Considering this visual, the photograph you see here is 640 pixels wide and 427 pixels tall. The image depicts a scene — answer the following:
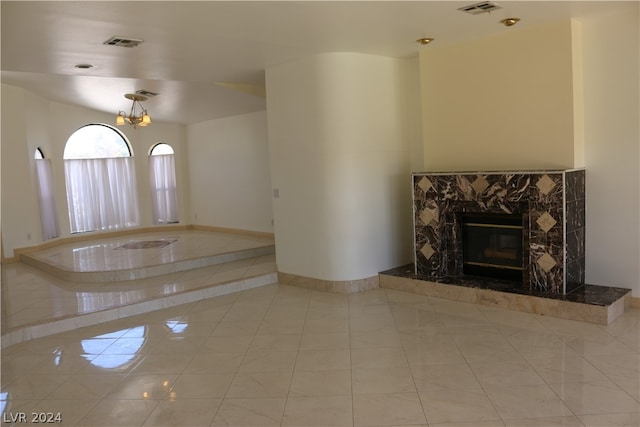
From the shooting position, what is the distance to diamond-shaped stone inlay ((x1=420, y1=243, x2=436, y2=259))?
5.52m

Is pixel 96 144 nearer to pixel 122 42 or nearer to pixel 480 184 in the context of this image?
pixel 122 42

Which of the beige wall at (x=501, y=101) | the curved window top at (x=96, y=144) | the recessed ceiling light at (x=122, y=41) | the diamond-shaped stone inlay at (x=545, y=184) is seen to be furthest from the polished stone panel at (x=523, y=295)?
the curved window top at (x=96, y=144)

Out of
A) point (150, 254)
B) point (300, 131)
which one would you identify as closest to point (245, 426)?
point (300, 131)

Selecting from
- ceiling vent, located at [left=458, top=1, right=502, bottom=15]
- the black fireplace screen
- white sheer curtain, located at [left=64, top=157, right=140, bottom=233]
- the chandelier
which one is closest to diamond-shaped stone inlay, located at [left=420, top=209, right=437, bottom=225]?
the black fireplace screen

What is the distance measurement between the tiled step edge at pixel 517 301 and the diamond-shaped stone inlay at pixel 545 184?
97 centimetres

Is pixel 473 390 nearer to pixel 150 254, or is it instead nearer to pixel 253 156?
pixel 150 254

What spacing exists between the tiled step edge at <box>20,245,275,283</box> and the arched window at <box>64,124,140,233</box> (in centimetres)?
245

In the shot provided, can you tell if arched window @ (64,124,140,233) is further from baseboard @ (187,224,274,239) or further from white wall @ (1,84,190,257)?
baseboard @ (187,224,274,239)

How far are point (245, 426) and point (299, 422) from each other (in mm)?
307

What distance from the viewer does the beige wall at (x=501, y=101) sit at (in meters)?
→ 4.72

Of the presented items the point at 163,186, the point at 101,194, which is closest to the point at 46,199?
the point at 101,194

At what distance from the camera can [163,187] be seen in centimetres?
1129

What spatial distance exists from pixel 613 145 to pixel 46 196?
9.09 metres

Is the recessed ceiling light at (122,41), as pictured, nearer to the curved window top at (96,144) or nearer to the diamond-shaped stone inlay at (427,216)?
the diamond-shaped stone inlay at (427,216)
